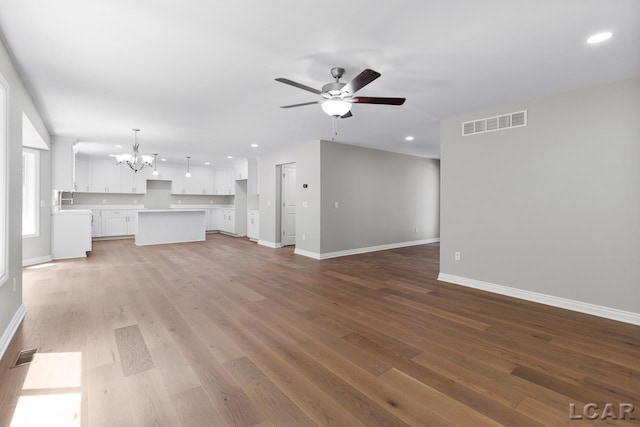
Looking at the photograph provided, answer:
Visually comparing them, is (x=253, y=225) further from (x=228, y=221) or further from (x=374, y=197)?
(x=374, y=197)

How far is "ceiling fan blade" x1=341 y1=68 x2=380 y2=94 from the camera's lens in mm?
2209

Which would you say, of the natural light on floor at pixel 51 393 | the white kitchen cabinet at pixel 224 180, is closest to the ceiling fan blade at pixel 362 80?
the natural light on floor at pixel 51 393

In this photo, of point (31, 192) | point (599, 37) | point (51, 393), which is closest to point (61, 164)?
point (31, 192)

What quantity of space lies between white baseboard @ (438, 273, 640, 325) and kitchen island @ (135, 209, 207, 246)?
6.91 m

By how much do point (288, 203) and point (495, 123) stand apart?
5.02 m

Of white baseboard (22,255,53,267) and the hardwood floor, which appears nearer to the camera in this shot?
the hardwood floor

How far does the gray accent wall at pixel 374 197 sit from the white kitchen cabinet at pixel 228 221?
4.99 metres

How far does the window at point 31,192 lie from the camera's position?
5441 mm

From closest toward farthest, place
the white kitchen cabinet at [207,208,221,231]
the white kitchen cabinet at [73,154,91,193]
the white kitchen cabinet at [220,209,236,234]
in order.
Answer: the white kitchen cabinet at [73,154,91,193] < the white kitchen cabinet at [220,209,236,234] < the white kitchen cabinet at [207,208,221,231]

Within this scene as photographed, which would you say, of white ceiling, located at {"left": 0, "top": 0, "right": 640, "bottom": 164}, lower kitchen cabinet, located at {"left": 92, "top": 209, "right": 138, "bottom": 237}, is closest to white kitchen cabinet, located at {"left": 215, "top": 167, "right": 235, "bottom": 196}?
lower kitchen cabinet, located at {"left": 92, "top": 209, "right": 138, "bottom": 237}

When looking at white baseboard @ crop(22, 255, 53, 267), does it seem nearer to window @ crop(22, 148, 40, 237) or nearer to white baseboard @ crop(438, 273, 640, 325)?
window @ crop(22, 148, 40, 237)

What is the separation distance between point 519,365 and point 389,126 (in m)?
3.81

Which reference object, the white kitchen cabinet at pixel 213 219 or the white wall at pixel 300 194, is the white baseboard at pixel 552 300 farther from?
the white kitchen cabinet at pixel 213 219

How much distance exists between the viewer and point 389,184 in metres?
7.29
